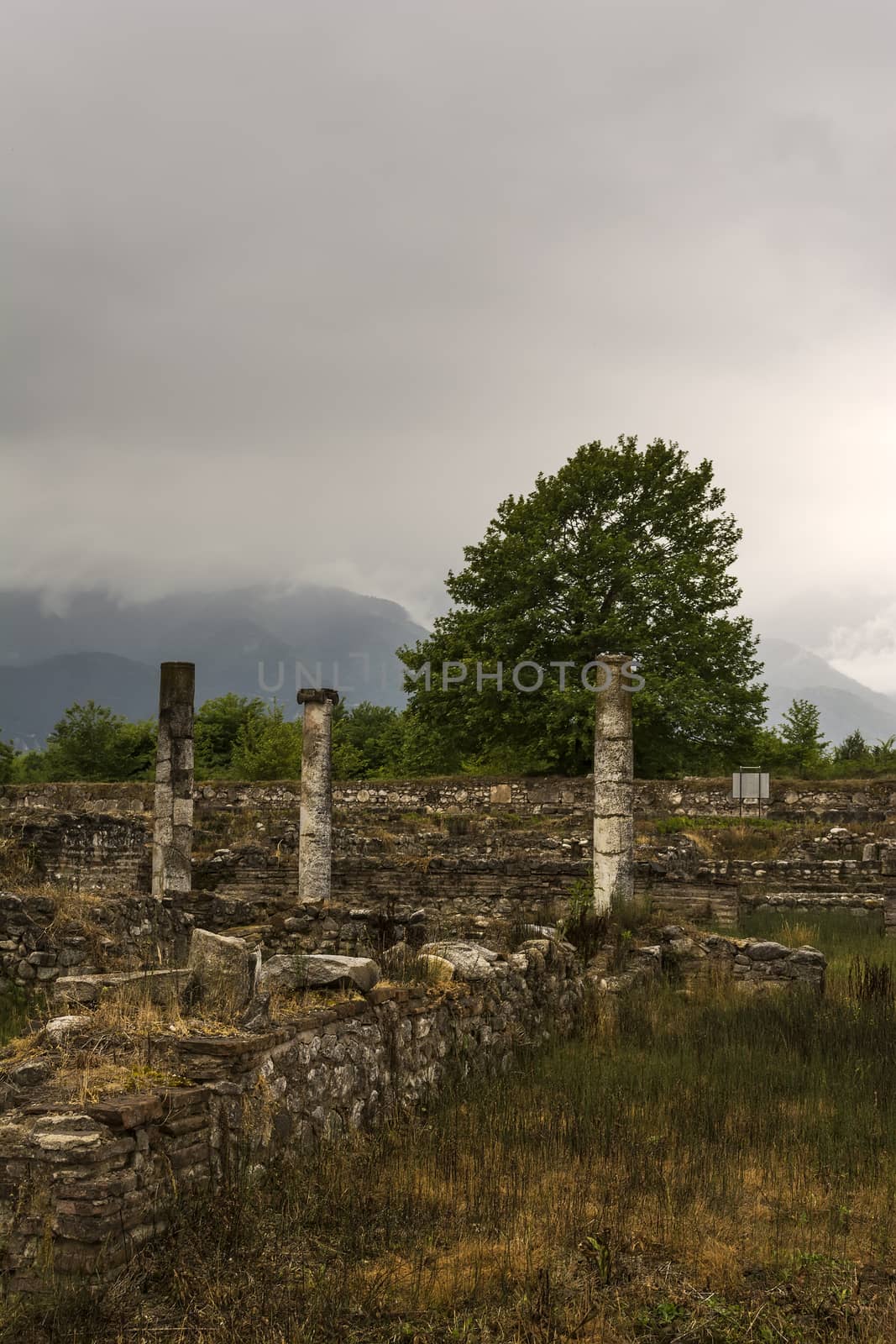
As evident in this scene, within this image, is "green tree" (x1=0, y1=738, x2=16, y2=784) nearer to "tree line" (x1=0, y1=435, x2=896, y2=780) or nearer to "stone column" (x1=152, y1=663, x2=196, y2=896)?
"tree line" (x1=0, y1=435, x2=896, y2=780)

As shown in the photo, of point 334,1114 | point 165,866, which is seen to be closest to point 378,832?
point 165,866

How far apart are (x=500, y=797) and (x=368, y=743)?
23125 mm

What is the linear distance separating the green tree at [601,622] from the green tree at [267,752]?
9855 millimetres

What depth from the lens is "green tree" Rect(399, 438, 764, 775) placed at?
30.5 metres

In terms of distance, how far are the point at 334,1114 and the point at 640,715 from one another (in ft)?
79.6

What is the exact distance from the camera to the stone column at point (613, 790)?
1800 centimetres

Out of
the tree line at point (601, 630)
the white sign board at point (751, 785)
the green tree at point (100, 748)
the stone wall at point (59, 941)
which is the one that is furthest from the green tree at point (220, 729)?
the stone wall at point (59, 941)

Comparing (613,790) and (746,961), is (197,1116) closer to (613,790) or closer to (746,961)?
(746,961)

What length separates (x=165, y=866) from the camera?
2038 centimetres

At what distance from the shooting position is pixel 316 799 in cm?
2139

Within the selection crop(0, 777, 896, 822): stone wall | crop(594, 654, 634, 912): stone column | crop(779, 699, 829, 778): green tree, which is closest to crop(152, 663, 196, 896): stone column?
crop(0, 777, 896, 822): stone wall

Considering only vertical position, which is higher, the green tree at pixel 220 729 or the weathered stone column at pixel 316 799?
the green tree at pixel 220 729

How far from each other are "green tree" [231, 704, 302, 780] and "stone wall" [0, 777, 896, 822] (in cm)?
676

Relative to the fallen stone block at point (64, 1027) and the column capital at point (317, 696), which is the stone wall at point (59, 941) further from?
the column capital at point (317, 696)
